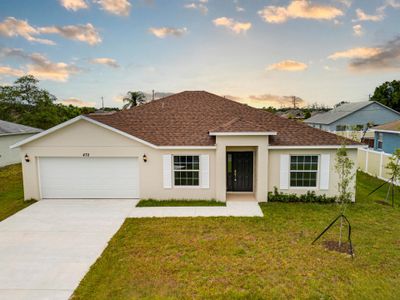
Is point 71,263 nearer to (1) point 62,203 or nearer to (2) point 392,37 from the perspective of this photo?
(1) point 62,203

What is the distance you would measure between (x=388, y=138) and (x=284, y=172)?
48.1 ft

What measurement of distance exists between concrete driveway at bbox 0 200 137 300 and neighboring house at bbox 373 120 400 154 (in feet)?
66.5

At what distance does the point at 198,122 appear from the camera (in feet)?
44.9

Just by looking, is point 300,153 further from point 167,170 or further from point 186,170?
point 167,170

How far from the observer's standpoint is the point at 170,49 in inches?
685

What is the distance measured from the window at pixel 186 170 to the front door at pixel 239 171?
1.99 m

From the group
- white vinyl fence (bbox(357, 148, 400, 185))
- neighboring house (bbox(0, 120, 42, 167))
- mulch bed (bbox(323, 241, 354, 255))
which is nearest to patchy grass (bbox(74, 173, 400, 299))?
mulch bed (bbox(323, 241, 354, 255))

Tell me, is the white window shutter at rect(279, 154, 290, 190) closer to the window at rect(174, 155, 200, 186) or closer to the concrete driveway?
the window at rect(174, 155, 200, 186)

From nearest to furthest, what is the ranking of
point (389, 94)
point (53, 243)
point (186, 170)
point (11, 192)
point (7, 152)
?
point (53, 243) < point (186, 170) < point (11, 192) < point (7, 152) < point (389, 94)

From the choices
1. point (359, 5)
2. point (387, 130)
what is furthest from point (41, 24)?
point (387, 130)

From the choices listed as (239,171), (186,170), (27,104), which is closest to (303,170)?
(239,171)

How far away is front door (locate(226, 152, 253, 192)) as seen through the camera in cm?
1316

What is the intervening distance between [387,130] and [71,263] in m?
23.2

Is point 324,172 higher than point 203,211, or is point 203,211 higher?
point 324,172
